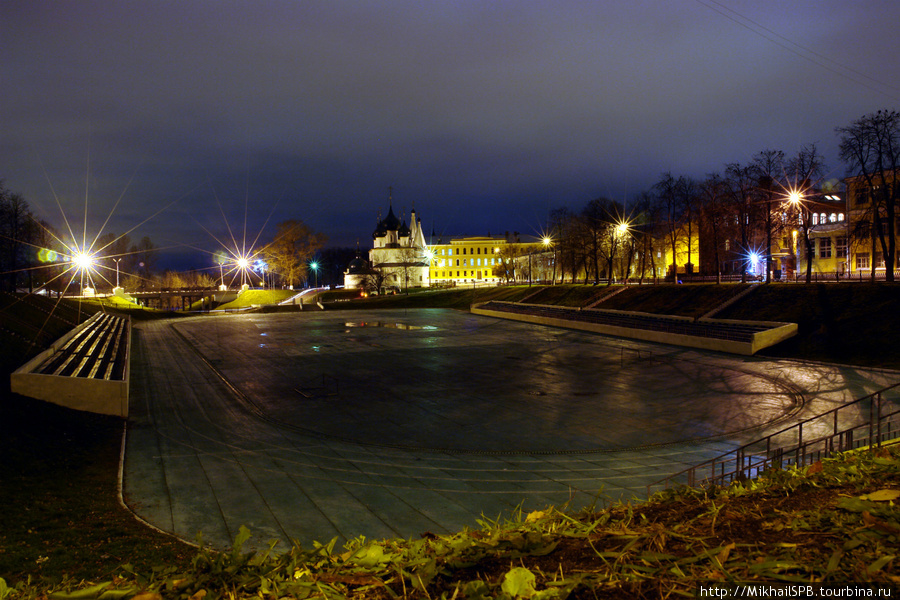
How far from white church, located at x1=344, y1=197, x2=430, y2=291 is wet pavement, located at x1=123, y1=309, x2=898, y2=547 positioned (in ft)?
268

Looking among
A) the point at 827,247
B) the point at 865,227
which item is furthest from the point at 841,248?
the point at 865,227


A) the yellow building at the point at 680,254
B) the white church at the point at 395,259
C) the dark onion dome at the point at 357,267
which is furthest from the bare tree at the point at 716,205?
the dark onion dome at the point at 357,267

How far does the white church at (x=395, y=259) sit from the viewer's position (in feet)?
373

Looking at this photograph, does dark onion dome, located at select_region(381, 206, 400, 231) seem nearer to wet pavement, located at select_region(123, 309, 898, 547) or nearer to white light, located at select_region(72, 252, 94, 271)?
white light, located at select_region(72, 252, 94, 271)

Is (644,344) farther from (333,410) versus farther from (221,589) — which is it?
(221,589)

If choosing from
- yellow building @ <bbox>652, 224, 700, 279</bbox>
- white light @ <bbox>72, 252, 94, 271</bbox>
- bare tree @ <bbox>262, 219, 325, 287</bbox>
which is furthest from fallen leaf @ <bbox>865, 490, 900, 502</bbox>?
bare tree @ <bbox>262, 219, 325, 287</bbox>

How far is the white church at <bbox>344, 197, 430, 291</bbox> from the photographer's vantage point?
373 feet

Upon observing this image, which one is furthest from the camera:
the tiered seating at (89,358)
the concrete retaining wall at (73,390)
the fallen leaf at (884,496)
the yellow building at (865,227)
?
the yellow building at (865,227)

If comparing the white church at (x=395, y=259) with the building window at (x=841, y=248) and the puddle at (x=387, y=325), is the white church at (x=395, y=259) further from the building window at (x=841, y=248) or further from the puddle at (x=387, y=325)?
the building window at (x=841, y=248)

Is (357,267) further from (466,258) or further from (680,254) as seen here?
(680,254)

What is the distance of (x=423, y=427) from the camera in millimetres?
16250

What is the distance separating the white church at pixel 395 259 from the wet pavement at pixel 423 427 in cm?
8157

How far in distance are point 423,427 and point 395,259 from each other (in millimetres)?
114048

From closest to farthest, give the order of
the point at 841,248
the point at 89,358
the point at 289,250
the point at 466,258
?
the point at 89,358
the point at 841,248
the point at 289,250
the point at 466,258
